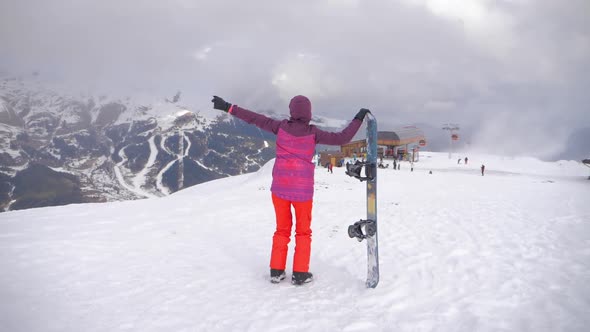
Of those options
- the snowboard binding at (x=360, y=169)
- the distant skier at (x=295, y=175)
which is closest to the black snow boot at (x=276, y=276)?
the distant skier at (x=295, y=175)

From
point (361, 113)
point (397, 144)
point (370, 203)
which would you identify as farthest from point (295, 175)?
point (397, 144)

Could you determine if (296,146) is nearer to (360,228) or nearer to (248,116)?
(248,116)

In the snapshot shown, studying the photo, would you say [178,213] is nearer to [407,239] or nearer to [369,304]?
[407,239]

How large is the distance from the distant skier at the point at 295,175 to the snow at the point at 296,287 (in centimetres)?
37

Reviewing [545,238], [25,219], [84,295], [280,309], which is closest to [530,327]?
[280,309]

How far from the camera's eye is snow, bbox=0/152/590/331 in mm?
3174

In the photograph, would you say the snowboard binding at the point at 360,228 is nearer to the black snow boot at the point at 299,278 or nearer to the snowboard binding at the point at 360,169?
the snowboard binding at the point at 360,169

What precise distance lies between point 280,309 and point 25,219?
8.74 meters

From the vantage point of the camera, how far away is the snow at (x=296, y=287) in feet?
10.4

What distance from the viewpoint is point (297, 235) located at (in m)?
4.27

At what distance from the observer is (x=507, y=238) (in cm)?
608

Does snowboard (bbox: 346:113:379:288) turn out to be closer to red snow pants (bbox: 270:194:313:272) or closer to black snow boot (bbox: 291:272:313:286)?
red snow pants (bbox: 270:194:313:272)

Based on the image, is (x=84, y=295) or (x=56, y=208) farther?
(x=56, y=208)

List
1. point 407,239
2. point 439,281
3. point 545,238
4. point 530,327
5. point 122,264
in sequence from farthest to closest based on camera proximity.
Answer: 1. point 407,239
2. point 545,238
3. point 122,264
4. point 439,281
5. point 530,327
